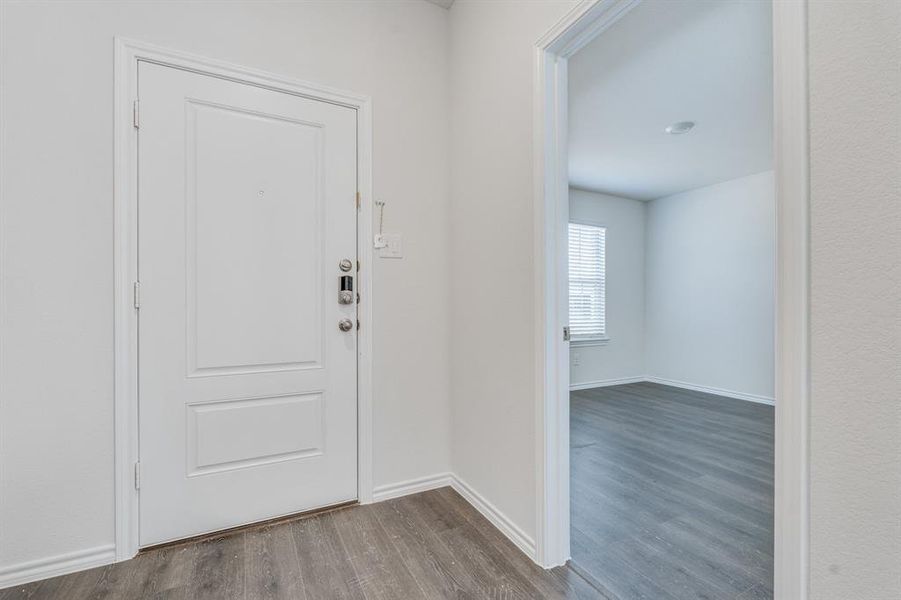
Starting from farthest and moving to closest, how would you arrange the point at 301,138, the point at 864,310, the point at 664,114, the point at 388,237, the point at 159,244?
the point at 664,114
the point at 388,237
the point at 301,138
the point at 159,244
the point at 864,310

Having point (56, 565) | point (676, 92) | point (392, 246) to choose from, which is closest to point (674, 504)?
point (392, 246)

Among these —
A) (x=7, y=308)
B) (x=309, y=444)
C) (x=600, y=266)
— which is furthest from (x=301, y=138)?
(x=600, y=266)

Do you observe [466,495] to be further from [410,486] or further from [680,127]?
[680,127]

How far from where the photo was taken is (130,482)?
169 cm

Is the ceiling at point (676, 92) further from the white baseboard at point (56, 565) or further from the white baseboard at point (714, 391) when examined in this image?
the white baseboard at point (56, 565)

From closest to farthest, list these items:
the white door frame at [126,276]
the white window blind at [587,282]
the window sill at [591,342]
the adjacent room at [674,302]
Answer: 1. the white door frame at [126,276]
2. the adjacent room at [674,302]
3. the window sill at [591,342]
4. the white window blind at [587,282]

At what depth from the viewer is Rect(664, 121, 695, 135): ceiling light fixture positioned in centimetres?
329

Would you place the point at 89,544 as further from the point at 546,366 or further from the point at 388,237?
the point at 546,366

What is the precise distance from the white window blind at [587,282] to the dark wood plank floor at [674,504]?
5.21 ft

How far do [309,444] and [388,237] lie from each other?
115 cm

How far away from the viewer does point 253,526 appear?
1897 mm

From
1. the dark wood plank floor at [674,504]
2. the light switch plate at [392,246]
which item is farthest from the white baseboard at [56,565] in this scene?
the dark wood plank floor at [674,504]

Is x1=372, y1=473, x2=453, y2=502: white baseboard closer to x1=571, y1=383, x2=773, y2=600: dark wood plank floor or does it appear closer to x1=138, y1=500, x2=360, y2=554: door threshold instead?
x1=138, y1=500, x2=360, y2=554: door threshold

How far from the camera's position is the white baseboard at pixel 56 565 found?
1.52 m
